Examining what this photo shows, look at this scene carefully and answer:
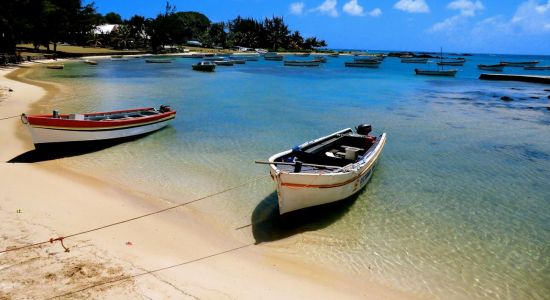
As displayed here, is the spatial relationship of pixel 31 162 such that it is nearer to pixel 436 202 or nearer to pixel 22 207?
pixel 22 207

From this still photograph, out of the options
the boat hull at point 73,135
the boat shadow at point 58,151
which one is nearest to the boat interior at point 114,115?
the boat hull at point 73,135

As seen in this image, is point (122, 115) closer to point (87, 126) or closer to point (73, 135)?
point (87, 126)

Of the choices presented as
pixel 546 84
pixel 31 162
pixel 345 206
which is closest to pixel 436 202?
pixel 345 206

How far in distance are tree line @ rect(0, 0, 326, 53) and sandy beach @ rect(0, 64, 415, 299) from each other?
132 feet

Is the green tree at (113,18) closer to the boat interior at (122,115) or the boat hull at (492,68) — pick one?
the boat hull at (492,68)

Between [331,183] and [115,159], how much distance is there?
916 centimetres

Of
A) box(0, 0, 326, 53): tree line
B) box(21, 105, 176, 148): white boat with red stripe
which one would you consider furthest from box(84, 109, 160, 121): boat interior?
box(0, 0, 326, 53): tree line

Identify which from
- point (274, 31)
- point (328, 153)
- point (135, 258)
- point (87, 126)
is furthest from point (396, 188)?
point (274, 31)

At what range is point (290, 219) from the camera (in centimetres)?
957

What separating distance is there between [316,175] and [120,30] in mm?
105848

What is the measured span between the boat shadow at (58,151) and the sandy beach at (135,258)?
290 cm

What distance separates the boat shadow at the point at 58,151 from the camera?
13772 mm

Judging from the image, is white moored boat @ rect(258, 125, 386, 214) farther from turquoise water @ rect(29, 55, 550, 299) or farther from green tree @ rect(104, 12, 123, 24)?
green tree @ rect(104, 12, 123, 24)

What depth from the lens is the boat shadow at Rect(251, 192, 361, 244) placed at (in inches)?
359
